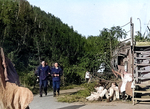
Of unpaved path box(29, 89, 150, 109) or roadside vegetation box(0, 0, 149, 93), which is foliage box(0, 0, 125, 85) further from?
unpaved path box(29, 89, 150, 109)

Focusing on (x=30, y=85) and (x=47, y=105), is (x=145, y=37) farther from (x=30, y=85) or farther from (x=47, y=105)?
(x=30, y=85)

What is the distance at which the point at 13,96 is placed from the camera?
548 cm

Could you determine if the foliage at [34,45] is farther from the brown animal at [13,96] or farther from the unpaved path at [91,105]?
the brown animal at [13,96]

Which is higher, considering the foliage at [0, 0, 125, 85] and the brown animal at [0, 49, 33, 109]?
the foliage at [0, 0, 125, 85]

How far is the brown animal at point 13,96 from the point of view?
5.36 metres

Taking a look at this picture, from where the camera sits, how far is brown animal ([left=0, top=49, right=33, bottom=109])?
536 centimetres

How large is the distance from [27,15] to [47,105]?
12.1 metres

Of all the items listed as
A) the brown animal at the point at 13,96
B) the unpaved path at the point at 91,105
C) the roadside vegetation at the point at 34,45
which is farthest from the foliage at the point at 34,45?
the brown animal at the point at 13,96

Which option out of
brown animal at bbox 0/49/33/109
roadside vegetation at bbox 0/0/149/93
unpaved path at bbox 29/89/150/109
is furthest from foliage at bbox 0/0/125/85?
brown animal at bbox 0/49/33/109

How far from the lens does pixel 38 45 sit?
69.0ft

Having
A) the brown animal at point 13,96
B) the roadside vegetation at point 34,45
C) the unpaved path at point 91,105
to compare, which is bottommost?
the unpaved path at point 91,105

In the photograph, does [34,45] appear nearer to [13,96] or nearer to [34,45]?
[34,45]

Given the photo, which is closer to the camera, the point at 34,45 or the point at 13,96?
the point at 13,96

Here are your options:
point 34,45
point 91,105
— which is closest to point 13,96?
point 91,105
